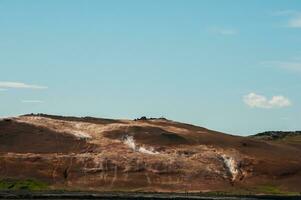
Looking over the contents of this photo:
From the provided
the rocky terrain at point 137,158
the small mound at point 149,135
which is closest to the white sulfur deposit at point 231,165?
the rocky terrain at point 137,158

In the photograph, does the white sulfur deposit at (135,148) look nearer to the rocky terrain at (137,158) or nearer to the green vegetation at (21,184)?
the rocky terrain at (137,158)

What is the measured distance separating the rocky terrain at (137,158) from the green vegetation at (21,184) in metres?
1.86

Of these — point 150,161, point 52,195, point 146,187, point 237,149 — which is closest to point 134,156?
point 150,161

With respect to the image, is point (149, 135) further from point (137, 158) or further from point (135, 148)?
point (137, 158)

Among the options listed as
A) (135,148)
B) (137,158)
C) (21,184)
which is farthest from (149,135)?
(21,184)

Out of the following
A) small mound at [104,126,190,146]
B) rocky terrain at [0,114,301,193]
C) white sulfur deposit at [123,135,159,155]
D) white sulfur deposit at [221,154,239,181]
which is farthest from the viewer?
small mound at [104,126,190,146]

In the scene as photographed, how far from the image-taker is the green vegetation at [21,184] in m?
108

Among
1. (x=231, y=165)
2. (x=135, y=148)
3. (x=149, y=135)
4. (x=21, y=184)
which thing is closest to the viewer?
(x=21, y=184)

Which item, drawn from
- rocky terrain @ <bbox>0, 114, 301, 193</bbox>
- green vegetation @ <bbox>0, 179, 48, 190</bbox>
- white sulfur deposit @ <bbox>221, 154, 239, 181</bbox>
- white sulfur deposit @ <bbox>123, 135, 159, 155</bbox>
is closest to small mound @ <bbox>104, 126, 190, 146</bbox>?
rocky terrain @ <bbox>0, 114, 301, 193</bbox>

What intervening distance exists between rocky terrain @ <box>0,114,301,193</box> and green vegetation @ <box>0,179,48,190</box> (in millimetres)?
1862

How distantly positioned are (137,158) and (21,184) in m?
23.5

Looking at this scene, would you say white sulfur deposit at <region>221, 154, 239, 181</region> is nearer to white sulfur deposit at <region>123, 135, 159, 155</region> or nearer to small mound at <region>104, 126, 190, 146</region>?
small mound at <region>104, 126, 190, 146</region>

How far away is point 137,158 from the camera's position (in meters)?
124

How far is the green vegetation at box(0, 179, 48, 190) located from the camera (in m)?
108
